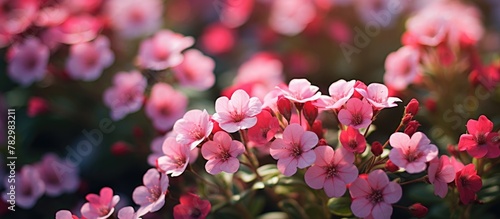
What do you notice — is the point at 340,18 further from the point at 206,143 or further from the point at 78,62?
the point at 206,143

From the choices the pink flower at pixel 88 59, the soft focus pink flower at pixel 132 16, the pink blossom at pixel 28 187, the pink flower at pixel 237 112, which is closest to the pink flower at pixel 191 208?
the pink flower at pixel 237 112

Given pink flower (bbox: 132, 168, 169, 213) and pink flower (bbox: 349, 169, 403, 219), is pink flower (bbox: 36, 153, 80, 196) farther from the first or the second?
pink flower (bbox: 349, 169, 403, 219)

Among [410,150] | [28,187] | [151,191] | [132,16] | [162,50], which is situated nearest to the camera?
[410,150]

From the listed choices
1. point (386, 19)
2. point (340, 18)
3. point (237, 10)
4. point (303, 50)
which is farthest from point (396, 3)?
point (237, 10)

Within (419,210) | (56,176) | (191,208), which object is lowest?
(56,176)

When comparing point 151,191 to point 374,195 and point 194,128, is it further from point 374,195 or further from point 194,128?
point 374,195

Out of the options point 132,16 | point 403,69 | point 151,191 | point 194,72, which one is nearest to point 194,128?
point 151,191
